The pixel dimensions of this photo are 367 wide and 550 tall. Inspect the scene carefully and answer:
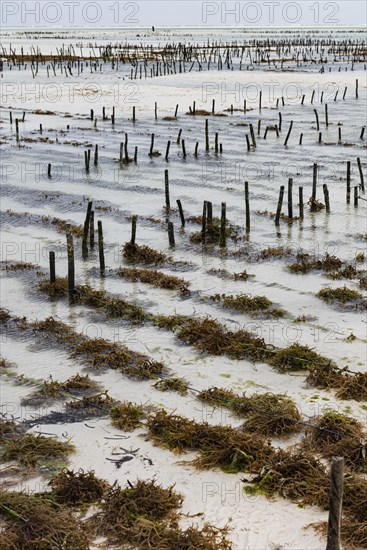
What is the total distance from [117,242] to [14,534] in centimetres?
1020

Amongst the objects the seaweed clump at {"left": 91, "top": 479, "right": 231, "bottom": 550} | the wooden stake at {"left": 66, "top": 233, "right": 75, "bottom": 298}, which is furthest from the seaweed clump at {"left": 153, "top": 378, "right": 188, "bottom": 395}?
the wooden stake at {"left": 66, "top": 233, "right": 75, "bottom": 298}

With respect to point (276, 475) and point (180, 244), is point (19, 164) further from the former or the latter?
point (276, 475)

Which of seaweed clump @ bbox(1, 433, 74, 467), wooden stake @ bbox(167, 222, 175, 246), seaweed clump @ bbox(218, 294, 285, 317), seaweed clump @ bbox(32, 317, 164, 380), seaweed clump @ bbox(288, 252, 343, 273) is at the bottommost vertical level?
seaweed clump @ bbox(1, 433, 74, 467)

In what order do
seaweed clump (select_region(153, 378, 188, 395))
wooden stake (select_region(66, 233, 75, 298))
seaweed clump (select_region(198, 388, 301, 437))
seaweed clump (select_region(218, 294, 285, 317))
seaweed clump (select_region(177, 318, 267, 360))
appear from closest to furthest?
seaweed clump (select_region(198, 388, 301, 437)) → seaweed clump (select_region(153, 378, 188, 395)) → seaweed clump (select_region(177, 318, 267, 360)) → seaweed clump (select_region(218, 294, 285, 317)) → wooden stake (select_region(66, 233, 75, 298))

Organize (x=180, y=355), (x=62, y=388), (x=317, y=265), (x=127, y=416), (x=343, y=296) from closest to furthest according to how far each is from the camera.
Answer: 1. (x=127, y=416)
2. (x=62, y=388)
3. (x=180, y=355)
4. (x=343, y=296)
5. (x=317, y=265)

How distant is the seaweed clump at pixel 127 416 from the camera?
8797mm

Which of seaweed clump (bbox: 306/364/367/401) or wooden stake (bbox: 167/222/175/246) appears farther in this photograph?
wooden stake (bbox: 167/222/175/246)

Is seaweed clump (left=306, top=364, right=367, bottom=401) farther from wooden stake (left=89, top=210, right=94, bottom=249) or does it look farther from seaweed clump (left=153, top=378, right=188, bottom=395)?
wooden stake (left=89, top=210, right=94, bottom=249)

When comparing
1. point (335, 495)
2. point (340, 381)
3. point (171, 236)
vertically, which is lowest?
point (340, 381)

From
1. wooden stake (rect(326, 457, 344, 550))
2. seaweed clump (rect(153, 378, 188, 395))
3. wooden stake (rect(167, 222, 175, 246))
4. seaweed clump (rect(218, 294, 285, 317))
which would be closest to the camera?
wooden stake (rect(326, 457, 344, 550))

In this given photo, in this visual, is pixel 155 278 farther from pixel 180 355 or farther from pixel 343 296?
pixel 343 296

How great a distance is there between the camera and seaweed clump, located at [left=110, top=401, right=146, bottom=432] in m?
8.80

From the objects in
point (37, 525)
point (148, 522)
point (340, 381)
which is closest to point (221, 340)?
point (340, 381)

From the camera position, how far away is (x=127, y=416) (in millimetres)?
8953
